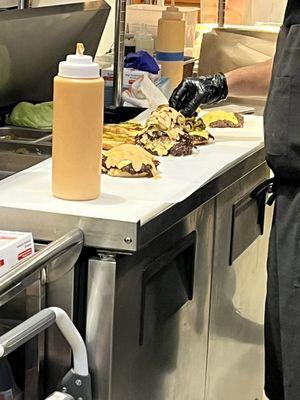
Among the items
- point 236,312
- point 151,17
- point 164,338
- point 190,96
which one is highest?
point 151,17

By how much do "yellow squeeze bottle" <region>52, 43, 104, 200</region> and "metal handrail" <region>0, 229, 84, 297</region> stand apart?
0.36 ft

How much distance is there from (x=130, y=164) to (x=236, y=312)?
65 cm

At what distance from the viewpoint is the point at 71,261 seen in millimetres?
1276

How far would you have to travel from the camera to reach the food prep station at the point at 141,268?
1291mm

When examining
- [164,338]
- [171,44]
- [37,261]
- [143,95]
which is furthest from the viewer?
[171,44]

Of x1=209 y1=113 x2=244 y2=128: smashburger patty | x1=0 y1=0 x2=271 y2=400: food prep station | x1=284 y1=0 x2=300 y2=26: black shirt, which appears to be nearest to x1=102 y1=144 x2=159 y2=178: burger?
x1=0 y1=0 x2=271 y2=400: food prep station

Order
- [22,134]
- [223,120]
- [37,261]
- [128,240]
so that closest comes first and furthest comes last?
1. [37,261]
2. [128,240]
3. [22,134]
4. [223,120]

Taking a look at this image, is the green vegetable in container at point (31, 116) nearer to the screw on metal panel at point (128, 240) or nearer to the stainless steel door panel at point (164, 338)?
the stainless steel door panel at point (164, 338)

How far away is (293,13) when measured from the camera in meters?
1.65

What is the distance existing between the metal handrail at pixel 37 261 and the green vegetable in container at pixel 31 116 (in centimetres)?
82

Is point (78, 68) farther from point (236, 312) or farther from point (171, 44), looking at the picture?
point (171, 44)

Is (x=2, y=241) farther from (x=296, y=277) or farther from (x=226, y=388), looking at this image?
(x=226, y=388)

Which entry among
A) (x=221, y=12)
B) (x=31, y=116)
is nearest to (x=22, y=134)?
(x=31, y=116)

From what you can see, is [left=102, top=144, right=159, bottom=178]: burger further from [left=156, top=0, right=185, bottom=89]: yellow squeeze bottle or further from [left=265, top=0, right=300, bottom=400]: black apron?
[left=156, top=0, right=185, bottom=89]: yellow squeeze bottle
